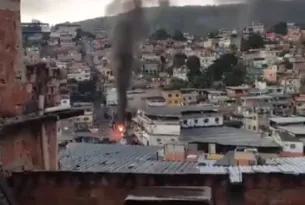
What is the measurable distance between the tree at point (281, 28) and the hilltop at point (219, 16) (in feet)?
4.94

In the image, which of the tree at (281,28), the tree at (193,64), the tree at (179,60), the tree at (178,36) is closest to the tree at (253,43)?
the tree at (179,60)

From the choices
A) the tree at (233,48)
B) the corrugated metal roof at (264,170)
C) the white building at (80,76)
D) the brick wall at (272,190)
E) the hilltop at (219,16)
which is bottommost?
the white building at (80,76)

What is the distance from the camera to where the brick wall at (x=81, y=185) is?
479 cm

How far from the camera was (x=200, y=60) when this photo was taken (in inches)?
2047

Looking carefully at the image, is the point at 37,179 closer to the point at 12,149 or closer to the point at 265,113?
the point at 12,149

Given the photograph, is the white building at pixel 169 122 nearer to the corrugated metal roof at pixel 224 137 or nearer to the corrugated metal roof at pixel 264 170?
the corrugated metal roof at pixel 224 137

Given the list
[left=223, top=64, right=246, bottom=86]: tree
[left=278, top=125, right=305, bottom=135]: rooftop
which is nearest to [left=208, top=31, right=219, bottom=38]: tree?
[left=223, top=64, right=246, bottom=86]: tree

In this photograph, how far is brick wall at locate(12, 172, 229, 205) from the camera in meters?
4.79

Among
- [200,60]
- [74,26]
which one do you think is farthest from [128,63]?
[74,26]

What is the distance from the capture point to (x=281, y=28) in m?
65.4

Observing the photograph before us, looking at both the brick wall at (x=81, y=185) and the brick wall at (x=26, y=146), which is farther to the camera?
the brick wall at (x=26, y=146)

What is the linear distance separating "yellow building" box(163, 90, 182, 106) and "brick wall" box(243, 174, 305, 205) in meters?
31.4

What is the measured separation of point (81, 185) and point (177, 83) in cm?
3711

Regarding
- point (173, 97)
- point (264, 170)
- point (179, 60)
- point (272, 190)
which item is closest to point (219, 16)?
point (179, 60)
